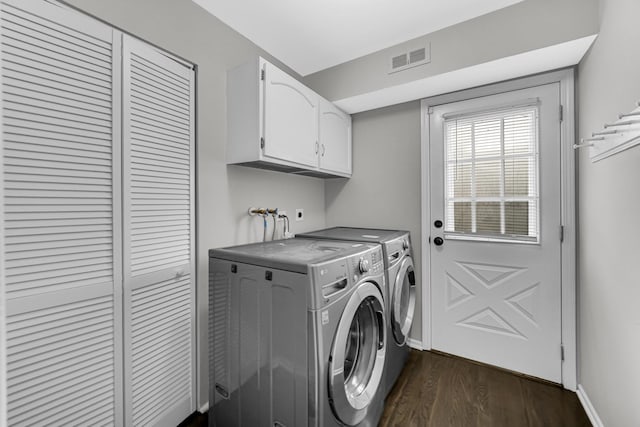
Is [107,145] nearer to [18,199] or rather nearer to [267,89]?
[18,199]

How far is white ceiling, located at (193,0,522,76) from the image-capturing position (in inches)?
67.8

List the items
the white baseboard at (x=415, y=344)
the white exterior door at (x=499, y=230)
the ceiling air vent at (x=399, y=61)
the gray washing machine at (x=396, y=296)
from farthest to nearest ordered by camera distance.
Result: 1. the white baseboard at (x=415, y=344)
2. the ceiling air vent at (x=399, y=61)
3. the white exterior door at (x=499, y=230)
4. the gray washing machine at (x=396, y=296)

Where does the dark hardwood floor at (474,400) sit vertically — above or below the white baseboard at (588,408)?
below

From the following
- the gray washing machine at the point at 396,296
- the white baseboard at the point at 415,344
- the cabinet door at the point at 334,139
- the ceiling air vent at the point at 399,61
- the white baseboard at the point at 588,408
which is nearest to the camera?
the white baseboard at the point at 588,408

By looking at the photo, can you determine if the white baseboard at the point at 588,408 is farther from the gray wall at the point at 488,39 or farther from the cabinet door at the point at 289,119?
the cabinet door at the point at 289,119

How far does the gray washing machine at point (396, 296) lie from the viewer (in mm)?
1827

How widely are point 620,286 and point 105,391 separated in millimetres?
2406

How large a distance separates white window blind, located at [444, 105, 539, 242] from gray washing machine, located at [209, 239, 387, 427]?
1009 millimetres

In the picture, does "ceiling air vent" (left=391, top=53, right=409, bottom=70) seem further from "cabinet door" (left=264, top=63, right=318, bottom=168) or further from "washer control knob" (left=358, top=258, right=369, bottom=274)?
"washer control knob" (left=358, top=258, right=369, bottom=274)

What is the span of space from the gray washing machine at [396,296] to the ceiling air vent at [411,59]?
4.08 ft

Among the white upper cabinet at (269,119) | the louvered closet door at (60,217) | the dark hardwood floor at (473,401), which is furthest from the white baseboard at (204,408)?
the white upper cabinet at (269,119)

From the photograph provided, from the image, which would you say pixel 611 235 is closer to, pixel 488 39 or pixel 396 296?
pixel 396 296

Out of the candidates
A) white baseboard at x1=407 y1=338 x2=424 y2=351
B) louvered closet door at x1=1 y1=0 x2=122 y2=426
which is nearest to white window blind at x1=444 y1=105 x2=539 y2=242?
white baseboard at x1=407 y1=338 x2=424 y2=351

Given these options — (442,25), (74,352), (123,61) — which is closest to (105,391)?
(74,352)
